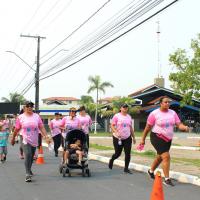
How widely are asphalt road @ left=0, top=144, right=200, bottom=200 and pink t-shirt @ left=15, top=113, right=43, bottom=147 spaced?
0.92m

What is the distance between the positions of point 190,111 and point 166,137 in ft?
166

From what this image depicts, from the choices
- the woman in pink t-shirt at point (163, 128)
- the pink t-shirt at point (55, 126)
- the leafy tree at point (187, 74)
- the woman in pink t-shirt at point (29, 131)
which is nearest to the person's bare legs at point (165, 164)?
the woman in pink t-shirt at point (163, 128)

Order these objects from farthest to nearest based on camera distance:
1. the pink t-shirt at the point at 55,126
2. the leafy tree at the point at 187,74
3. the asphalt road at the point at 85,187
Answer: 1. the leafy tree at the point at 187,74
2. the pink t-shirt at the point at 55,126
3. the asphalt road at the point at 85,187

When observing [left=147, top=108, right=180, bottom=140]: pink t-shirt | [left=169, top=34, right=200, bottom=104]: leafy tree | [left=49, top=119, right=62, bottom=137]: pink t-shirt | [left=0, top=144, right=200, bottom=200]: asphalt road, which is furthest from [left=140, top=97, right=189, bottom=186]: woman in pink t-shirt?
[left=169, top=34, right=200, bottom=104]: leafy tree

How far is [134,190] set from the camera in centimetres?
991

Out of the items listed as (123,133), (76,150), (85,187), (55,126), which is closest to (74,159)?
(76,150)

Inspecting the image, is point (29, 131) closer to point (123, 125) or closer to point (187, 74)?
point (123, 125)

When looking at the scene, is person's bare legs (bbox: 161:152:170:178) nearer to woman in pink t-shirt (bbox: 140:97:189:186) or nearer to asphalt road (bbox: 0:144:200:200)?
woman in pink t-shirt (bbox: 140:97:189:186)

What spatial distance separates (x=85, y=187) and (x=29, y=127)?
2031mm

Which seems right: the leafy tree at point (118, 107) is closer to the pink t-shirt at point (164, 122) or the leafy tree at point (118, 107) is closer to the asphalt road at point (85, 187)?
the asphalt road at point (85, 187)

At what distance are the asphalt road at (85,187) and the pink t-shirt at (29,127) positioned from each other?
3.01ft

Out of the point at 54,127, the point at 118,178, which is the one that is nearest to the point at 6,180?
the point at 118,178

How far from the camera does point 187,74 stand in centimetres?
3147

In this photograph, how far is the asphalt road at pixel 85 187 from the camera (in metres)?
9.17
